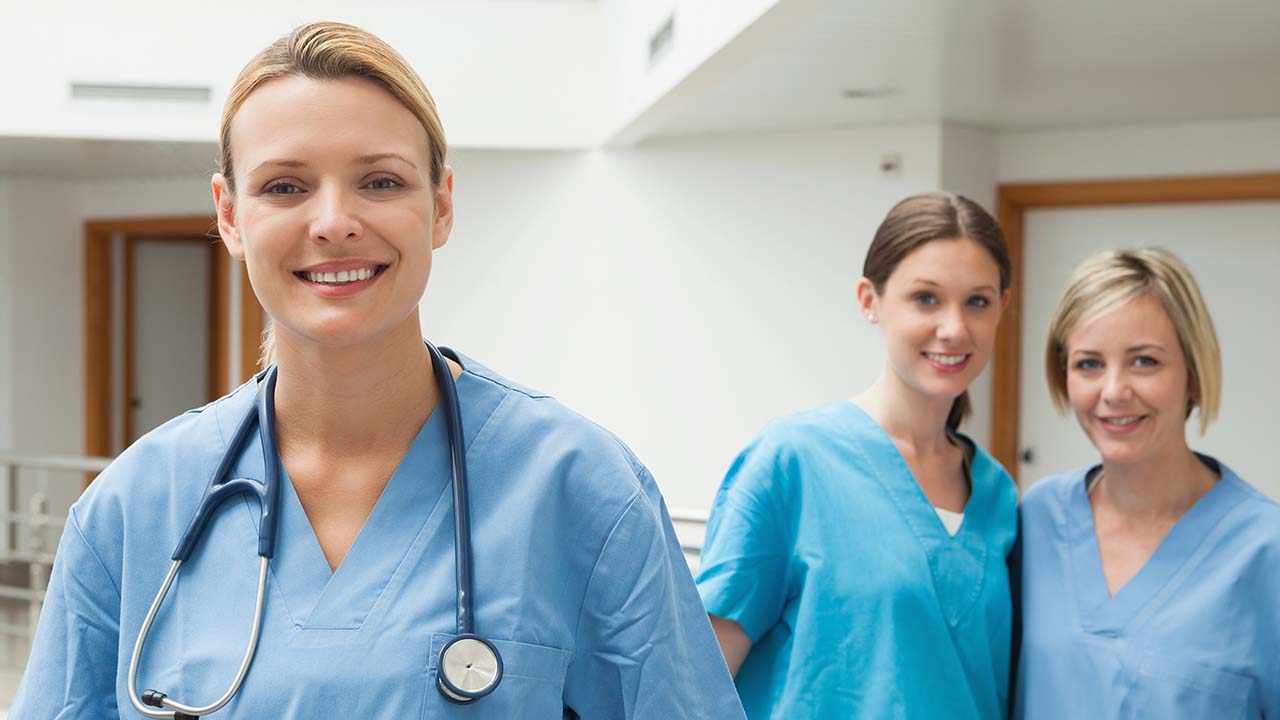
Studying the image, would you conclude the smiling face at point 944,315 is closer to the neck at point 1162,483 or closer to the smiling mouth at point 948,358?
the smiling mouth at point 948,358

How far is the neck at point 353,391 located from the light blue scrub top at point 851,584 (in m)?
0.73

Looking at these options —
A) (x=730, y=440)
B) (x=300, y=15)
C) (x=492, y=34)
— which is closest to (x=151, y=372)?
(x=300, y=15)

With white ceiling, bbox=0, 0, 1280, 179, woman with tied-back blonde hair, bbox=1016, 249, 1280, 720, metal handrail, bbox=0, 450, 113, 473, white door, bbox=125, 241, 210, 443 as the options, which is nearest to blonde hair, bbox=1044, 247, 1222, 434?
woman with tied-back blonde hair, bbox=1016, 249, 1280, 720

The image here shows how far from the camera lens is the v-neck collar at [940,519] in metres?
1.75

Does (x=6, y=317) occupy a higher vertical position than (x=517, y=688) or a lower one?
higher

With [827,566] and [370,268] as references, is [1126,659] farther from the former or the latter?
[370,268]

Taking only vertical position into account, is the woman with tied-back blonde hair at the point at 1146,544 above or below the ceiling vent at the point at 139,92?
below

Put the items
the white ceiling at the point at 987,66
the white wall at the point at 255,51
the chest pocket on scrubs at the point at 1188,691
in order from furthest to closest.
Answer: the white wall at the point at 255,51 < the white ceiling at the point at 987,66 < the chest pocket on scrubs at the point at 1188,691

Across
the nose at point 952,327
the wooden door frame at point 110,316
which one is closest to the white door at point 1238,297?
the nose at point 952,327

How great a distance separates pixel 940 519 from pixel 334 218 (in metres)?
1.11

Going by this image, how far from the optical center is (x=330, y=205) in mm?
1021

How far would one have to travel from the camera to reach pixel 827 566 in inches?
68.0

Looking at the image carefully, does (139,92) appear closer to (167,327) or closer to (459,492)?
(167,327)

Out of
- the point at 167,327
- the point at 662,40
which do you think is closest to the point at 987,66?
the point at 662,40
